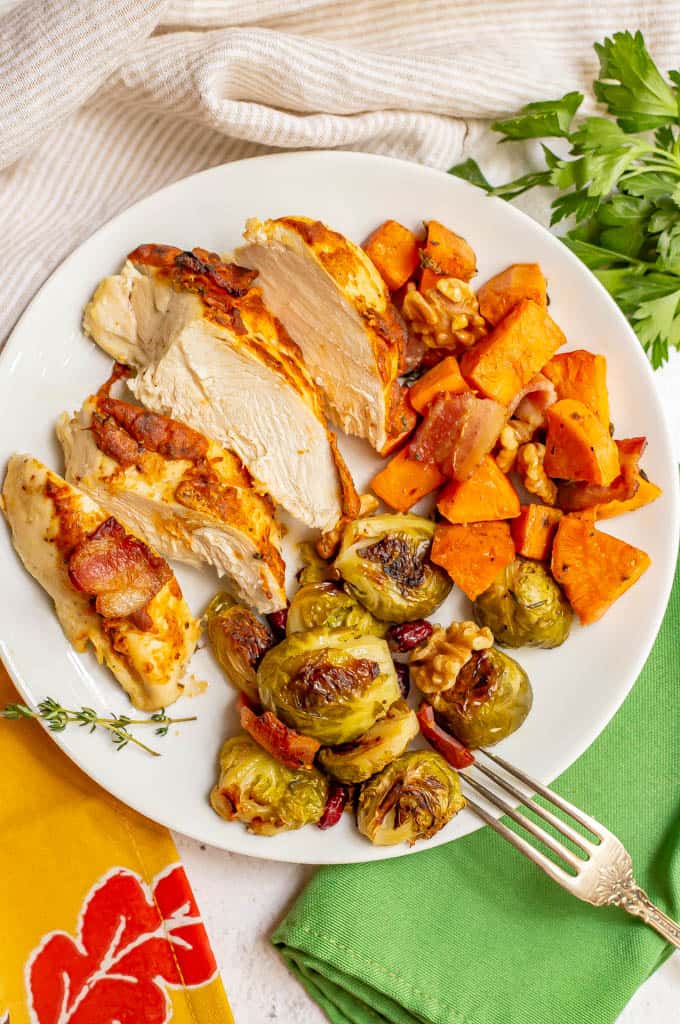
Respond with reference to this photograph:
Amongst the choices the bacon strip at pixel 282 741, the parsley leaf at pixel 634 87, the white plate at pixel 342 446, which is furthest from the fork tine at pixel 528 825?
the parsley leaf at pixel 634 87

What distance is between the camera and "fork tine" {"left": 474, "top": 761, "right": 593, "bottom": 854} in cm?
321

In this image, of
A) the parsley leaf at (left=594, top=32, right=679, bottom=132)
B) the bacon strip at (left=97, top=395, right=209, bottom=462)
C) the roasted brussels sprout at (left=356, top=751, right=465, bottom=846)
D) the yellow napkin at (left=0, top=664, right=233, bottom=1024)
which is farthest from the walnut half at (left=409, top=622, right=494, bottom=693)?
the parsley leaf at (left=594, top=32, right=679, bottom=132)

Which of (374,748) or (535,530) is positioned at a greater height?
(535,530)

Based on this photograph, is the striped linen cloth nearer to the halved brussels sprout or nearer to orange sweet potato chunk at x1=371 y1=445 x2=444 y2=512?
orange sweet potato chunk at x1=371 y1=445 x2=444 y2=512

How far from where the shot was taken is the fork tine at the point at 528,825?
3186 mm

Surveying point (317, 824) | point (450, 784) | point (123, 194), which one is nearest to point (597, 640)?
point (450, 784)

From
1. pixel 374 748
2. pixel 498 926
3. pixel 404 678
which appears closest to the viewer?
pixel 374 748

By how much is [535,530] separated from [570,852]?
1.09 meters

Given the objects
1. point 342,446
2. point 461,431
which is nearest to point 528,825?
point 461,431

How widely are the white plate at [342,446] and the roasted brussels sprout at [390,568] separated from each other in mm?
225

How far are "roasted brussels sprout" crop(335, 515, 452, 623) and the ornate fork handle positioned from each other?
47.0 inches

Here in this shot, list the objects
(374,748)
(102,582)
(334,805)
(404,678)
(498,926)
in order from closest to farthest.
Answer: (102,582)
(374,748)
(334,805)
(404,678)
(498,926)

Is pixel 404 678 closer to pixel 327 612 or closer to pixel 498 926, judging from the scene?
pixel 327 612

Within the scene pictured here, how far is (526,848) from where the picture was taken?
3.23 m
